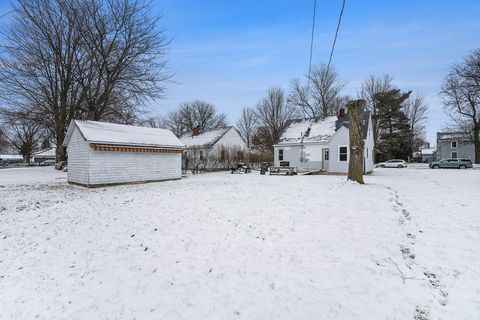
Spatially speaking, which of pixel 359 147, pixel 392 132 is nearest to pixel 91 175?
pixel 359 147

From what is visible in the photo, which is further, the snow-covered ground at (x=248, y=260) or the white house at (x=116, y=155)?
the white house at (x=116, y=155)

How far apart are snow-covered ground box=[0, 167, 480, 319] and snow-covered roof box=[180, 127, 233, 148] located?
946 inches

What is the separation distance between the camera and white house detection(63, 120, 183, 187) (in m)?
14.2

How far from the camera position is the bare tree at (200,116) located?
58531 millimetres

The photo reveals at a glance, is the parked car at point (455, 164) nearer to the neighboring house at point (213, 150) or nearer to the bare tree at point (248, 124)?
the neighboring house at point (213, 150)

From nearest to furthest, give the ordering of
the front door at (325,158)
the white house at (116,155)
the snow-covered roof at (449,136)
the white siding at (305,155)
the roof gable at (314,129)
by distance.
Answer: the white house at (116,155) < the front door at (325,158) < the roof gable at (314,129) < the white siding at (305,155) < the snow-covered roof at (449,136)

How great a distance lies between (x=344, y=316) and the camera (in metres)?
3.57

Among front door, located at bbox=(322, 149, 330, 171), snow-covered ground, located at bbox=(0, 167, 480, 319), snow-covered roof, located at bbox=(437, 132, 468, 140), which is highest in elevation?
snow-covered roof, located at bbox=(437, 132, 468, 140)

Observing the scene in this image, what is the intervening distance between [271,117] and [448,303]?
47.9 m

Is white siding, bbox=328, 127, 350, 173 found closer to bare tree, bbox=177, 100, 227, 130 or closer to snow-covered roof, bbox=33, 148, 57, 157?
bare tree, bbox=177, 100, 227, 130

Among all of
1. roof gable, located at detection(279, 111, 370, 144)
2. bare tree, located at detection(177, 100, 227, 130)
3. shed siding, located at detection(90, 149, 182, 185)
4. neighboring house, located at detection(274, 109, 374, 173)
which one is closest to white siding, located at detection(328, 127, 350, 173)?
neighboring house, located at detection(274, 109, 374, 173)

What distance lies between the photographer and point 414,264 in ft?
15.5

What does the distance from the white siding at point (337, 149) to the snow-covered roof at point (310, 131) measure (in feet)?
3.60

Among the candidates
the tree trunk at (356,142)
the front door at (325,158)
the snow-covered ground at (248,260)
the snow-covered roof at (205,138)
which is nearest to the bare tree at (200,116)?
the snow-covered roof at (205,138)
